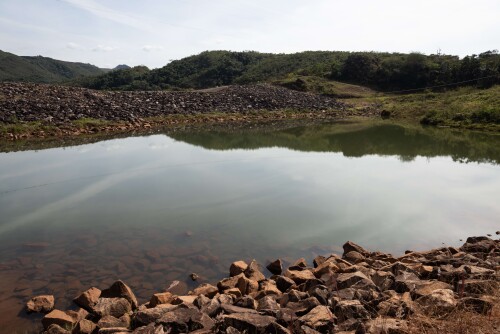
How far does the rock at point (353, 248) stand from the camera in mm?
6684

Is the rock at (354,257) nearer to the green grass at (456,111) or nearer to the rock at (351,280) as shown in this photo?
the rock at (351,280)

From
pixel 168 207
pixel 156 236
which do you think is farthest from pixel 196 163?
pixel 156 236

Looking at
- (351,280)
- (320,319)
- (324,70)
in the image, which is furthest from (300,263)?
(324,70)

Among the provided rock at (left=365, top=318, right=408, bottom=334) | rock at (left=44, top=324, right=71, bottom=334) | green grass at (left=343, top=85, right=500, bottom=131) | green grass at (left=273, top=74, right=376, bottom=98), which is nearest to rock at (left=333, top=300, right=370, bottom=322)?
rock at (left=365, top=318, right=408, bottom=334)

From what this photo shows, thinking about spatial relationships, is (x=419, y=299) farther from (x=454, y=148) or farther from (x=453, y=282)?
(x=454, y=148)

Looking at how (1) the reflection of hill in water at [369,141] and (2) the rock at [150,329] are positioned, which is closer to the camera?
(2) the rock at [150,329]

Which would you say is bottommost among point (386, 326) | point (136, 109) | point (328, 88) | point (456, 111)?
point (386, 326)

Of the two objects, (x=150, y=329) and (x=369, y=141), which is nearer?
(x=150, y=329)

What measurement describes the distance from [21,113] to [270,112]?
19.2 metres

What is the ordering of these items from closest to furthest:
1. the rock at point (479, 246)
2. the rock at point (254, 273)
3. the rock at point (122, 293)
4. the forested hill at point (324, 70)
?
the rock at point (122, 293), the rock at point (254, 273), the rock at point (479, 246), the forested hill at point (324, 70)

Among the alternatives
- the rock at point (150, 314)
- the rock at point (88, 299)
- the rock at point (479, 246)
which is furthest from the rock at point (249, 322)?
the rock at point (479, 246)

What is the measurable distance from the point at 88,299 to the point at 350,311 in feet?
11.0

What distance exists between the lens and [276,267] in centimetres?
620

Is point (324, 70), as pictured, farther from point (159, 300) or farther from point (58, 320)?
point (58, 320)
